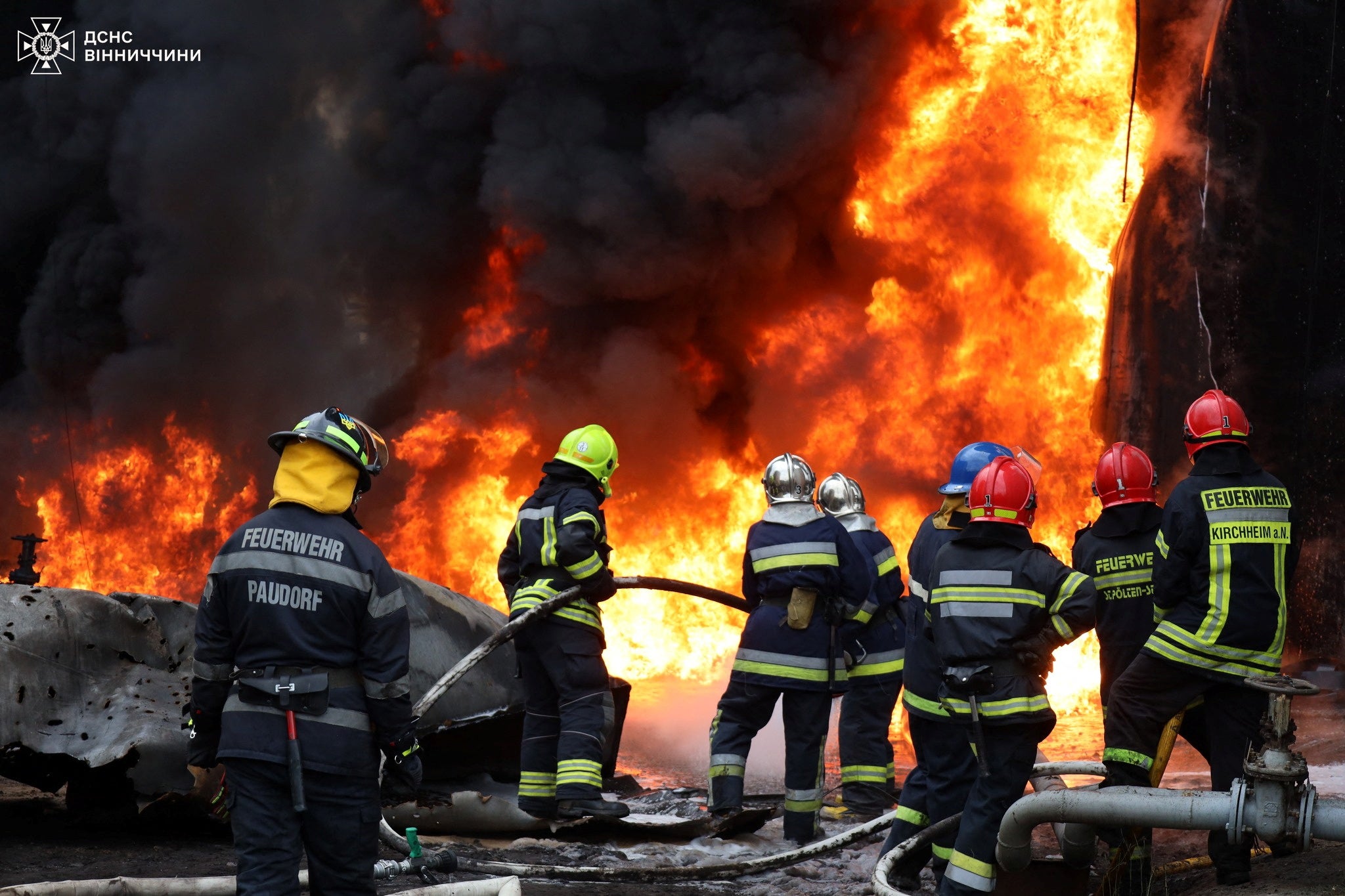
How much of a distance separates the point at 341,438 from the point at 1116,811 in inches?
99.5

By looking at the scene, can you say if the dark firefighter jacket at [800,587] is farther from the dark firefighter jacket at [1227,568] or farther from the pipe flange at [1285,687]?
the pipe flange at [1285,687]

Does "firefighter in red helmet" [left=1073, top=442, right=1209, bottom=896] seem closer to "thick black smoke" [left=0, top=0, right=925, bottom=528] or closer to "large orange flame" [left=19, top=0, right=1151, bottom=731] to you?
"large orange flame" [left=19, top=0, right=1151, bottom=731]

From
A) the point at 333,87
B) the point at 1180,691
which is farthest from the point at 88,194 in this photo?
the point at 1180,691

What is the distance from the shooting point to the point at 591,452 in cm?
584

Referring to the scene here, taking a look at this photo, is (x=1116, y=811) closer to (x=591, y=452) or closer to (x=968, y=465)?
(x=968, y=465)

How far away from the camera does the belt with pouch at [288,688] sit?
10.6 feet

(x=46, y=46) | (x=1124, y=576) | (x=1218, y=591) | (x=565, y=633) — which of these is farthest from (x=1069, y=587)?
(x=46, y=46)

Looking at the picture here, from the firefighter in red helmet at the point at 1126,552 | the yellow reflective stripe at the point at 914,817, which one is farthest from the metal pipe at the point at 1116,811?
the firefighter in red helmet at the point at 1126,552

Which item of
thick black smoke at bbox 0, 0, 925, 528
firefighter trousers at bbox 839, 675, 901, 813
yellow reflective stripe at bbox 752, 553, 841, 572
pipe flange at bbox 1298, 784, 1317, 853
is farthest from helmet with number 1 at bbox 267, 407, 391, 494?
thick black smoke at bbox 0, 0, 925, 528

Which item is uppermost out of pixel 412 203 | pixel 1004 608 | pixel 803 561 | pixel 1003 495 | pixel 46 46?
pixel 46 46

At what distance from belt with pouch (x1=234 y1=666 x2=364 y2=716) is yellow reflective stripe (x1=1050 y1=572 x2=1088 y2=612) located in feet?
7.37

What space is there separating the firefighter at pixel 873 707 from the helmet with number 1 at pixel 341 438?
293 cm

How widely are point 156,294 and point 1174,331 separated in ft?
40.8

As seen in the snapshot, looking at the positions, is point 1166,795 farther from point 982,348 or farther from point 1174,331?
point 982,348
